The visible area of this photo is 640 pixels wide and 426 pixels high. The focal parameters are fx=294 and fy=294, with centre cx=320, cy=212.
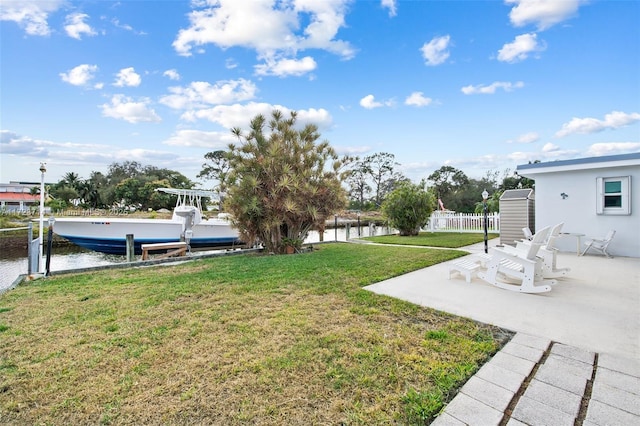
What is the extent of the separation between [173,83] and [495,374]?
49.7ft

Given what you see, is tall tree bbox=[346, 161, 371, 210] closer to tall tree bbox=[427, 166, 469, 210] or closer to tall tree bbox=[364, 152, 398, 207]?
tall tree bbox=[364, 152, 398, 207]

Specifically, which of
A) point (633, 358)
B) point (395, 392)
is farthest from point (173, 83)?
point (633, 358)

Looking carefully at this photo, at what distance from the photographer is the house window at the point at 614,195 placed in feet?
24.8

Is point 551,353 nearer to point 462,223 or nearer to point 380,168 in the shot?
point 462,223

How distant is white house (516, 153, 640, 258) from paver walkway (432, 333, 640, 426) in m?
7.45

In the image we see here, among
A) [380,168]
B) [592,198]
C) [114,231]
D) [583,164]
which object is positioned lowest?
[114,231]

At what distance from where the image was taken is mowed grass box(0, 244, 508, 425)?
191 cm

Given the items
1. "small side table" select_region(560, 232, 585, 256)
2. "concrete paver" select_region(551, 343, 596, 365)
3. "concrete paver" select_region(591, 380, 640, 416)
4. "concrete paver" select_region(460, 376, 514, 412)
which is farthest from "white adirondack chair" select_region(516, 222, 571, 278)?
"concrete paver" select_region(460, 376, 514, 412)

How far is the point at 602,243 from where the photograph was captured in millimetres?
7625

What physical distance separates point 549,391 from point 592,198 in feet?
28.7

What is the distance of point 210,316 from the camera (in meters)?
3.57

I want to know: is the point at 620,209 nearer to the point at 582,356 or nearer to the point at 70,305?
the point at 582,356

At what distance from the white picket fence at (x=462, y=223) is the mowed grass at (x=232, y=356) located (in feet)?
40.3

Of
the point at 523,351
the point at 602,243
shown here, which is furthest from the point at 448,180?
the point at 523,351
